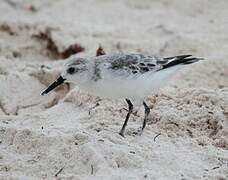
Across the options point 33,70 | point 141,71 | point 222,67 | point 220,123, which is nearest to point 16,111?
point 33,70

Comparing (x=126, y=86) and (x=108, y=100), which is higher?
(x=126, y=86)

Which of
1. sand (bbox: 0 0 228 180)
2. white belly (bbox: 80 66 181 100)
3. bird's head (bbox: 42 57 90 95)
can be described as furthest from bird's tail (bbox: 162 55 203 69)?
bird's head (bbox: 42 57 90 95)

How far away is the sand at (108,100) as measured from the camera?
3922mm

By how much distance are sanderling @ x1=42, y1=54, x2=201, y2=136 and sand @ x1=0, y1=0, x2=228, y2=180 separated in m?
0.32

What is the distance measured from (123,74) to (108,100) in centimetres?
70

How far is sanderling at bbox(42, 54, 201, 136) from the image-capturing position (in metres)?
4.38

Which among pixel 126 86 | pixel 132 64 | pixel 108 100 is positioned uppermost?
pixel 132 64

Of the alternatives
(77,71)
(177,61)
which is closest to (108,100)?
(77,71)

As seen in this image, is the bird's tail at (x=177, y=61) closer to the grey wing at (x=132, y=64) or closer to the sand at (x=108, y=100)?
the grey wing at (x=132, y=64)

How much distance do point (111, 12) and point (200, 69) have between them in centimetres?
223

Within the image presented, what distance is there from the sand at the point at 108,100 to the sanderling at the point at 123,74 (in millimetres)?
315

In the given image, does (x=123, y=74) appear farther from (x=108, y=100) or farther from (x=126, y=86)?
(x=108, y=100)

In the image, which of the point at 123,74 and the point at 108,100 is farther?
the point at 108,100

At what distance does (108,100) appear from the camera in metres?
5.05
